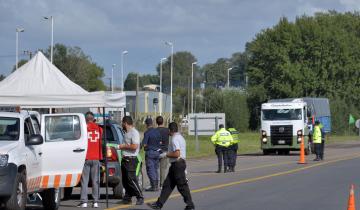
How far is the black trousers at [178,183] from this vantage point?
49.6 ft

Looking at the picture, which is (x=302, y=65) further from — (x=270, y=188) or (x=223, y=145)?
(x=270, y=188)

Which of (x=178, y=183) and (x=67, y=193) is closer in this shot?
(x=178, y=183)

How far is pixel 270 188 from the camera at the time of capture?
860 inches

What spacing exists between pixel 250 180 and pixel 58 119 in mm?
10044

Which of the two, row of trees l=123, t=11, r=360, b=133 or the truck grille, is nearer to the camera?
the truck grille

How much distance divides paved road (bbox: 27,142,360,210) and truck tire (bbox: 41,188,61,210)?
76 cm

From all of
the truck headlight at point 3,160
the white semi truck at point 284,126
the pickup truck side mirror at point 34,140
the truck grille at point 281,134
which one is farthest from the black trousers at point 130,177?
the truck grille at point 281,134

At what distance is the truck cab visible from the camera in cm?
4434

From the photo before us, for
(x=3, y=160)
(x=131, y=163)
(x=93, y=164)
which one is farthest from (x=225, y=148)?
(x=3, y=160)

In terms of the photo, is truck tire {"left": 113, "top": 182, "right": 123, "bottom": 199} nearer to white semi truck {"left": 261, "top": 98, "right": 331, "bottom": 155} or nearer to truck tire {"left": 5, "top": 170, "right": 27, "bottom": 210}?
truck tire {"left": 5, "top": 170, "right": 27, "bottom": 210}

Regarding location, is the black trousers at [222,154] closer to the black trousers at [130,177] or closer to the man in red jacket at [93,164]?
the black trousers at [130,177]

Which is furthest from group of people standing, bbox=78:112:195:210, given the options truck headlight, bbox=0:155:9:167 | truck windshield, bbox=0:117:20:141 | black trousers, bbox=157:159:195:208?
truck headlight, bbox=0:155:9:167

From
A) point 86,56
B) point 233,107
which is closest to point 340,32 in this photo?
point 233,107

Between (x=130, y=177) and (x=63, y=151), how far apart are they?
197 cm
